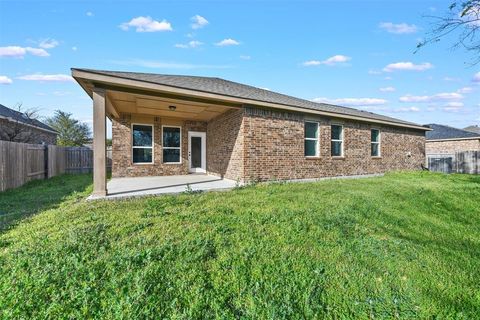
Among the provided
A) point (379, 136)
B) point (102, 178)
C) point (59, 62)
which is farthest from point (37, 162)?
point (379, 136)

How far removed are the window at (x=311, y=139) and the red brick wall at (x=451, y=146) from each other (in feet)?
55.7

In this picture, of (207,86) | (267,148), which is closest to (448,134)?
(267,148)

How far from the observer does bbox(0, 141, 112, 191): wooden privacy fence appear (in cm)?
836

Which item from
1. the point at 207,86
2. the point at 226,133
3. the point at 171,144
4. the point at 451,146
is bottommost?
the point at 171,144

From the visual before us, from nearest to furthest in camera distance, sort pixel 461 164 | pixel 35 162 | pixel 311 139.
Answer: pixel 311 139 → pixel 35 162 → pixel 461 164

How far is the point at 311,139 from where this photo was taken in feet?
34.0

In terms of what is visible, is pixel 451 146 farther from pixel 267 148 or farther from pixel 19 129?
pixel 19 129

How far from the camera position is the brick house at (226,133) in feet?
23.7

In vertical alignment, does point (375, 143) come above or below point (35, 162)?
above

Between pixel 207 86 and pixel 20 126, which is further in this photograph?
pixel 20 126

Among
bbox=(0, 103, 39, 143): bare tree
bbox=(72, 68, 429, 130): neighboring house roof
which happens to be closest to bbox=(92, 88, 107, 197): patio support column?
bbox=(72, 68, 429, 130): neighboring house roof

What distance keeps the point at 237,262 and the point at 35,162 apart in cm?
1218

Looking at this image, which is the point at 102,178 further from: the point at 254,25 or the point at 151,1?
the point at 254,25

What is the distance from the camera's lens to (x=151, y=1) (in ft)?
24.8
